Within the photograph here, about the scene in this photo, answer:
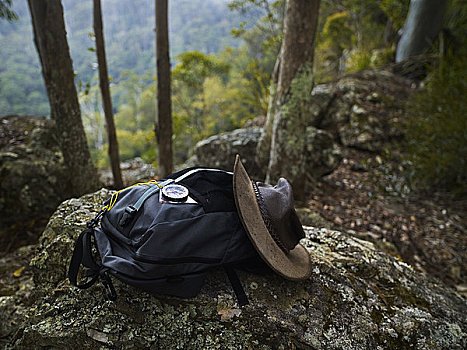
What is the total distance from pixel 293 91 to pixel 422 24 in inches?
191

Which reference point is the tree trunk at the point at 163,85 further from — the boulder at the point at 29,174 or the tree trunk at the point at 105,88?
the boulder at the point at 29,174

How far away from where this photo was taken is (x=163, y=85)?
12.1 feet

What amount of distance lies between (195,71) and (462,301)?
42.4ft

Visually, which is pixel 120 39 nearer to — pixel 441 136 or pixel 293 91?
pixel 293 91

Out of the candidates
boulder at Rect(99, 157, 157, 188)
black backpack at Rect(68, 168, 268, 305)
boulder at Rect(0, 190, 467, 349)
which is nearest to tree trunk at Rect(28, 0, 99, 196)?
boulder at Rect(99, 157, 157, 188)

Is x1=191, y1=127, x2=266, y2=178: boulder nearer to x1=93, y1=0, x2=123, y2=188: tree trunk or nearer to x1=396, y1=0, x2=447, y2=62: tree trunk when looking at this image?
x1=93, y1=0, x2=123, y2=188: tree trunk

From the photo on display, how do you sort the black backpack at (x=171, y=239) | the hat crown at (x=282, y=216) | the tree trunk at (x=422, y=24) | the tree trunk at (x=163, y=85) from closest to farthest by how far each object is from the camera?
the black backpack at (x=171, y=239) < the hat crown at (x=282, y=216) < the tree trunk at (x=163, y=85) < the tree trunk at (x=422, y=24)

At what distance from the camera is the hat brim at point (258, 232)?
1.11 meters

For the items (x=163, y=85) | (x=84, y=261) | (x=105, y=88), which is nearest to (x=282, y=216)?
(x=84, y=261)

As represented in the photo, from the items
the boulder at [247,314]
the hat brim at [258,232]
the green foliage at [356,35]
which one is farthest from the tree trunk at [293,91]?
the green foliage at [356,35]

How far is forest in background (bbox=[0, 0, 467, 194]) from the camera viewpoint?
414cm

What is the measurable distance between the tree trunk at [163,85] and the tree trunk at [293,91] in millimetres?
1515

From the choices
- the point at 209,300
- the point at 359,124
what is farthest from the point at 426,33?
the point at 209,300

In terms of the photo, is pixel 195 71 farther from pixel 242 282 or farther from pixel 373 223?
pixel 242 282
